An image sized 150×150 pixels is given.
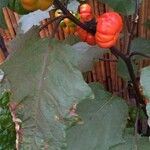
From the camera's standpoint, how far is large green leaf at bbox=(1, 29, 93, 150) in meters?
0.58

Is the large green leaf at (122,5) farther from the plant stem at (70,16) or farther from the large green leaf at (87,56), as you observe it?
the large green leaf at (87,56)

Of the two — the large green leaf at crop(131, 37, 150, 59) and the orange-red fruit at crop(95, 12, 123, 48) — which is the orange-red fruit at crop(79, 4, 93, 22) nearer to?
the orange-red fruit at crop(95, 12, 123, 48)

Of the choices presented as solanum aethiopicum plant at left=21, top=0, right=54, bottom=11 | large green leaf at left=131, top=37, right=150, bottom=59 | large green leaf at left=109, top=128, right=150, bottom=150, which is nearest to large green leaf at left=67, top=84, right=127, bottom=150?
large green leaf at left=109, top=128, right=150, bottom=150

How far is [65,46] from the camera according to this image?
0.60 metres

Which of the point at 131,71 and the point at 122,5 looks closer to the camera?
the point at 122,5

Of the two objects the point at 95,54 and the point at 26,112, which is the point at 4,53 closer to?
the point at 95,54

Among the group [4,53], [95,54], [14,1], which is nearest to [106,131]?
[95,54]

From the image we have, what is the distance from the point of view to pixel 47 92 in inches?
23.0

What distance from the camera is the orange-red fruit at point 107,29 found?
0.57m

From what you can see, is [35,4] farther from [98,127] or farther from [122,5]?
[98,127]

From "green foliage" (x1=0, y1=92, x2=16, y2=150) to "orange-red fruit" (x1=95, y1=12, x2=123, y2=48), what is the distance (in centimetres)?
24

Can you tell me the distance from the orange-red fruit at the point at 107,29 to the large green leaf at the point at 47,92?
1.9 inches

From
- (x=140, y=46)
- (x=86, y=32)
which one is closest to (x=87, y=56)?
(x=140, y=46)

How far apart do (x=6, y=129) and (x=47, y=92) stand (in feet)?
0.62
